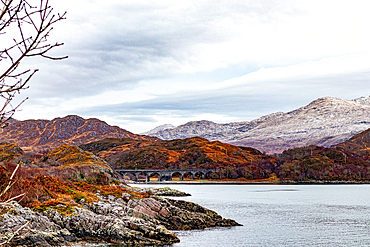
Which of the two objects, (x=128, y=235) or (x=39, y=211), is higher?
(x=39, y=211)

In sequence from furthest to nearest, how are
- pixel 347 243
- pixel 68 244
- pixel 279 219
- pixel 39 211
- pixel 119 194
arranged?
pixel 279 219, pixel 119 194, pixel 347 243, pixel 39 211, pixel 68 244

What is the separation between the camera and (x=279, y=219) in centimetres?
6531

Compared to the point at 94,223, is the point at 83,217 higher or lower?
higher

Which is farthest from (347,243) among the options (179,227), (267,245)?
(179,227)

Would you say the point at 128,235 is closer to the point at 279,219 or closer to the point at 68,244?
the point at 68,244

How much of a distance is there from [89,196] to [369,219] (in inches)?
1932

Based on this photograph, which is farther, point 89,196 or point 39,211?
point 89,196

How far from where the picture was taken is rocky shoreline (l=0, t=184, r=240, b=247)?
3347 centimetres

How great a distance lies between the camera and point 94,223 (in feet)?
129

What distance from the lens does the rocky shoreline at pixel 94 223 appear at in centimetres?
3347

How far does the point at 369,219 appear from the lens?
6700 centimetres

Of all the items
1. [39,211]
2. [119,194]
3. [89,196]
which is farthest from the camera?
[119,194]

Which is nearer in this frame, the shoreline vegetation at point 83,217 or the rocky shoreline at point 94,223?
the rocky shoreline at point 94,223

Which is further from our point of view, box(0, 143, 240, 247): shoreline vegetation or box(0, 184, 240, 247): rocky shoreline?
box(0, 143, 240, 247): shoreline vegetation
